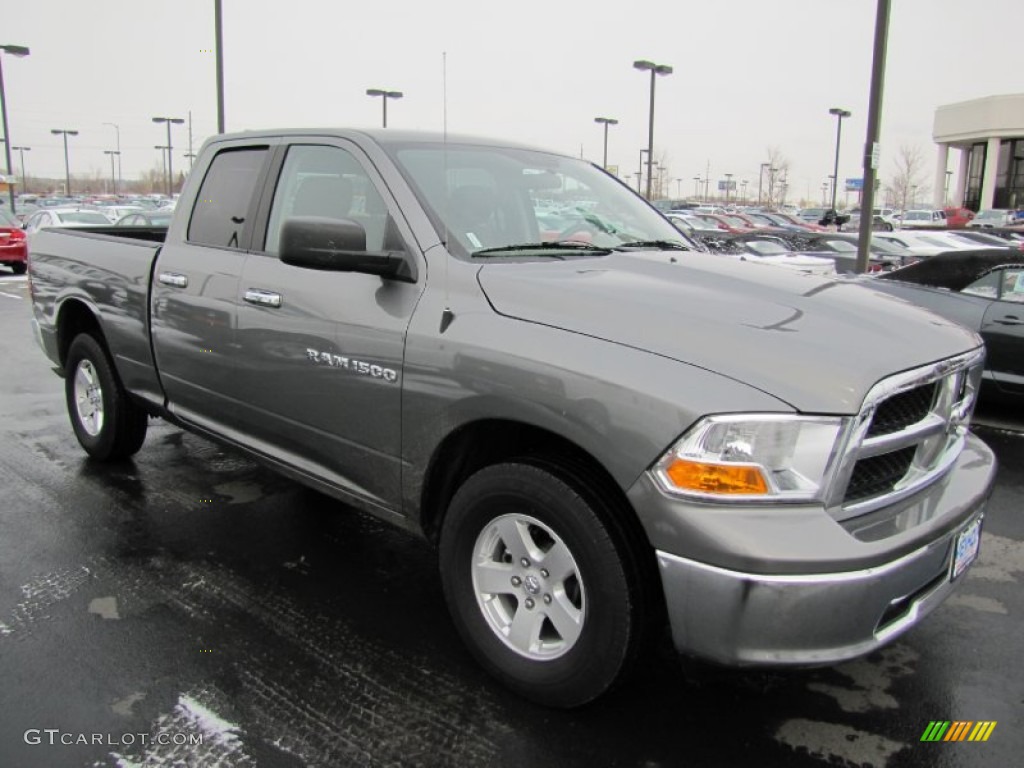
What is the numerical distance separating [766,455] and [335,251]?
1620mm

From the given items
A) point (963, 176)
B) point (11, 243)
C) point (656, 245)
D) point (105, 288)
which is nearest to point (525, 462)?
point (656, 245)

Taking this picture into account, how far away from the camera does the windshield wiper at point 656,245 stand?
3.60 meters

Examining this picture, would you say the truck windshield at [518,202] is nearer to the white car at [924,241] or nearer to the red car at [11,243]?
the white car at [924,241]

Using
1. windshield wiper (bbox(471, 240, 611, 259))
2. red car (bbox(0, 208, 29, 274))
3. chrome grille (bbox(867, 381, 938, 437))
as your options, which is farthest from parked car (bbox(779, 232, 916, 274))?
red car (bbox(0, 208, 29, 274))

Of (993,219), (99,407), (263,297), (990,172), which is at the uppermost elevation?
(990,172)

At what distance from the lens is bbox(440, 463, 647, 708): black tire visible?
7.94 ft

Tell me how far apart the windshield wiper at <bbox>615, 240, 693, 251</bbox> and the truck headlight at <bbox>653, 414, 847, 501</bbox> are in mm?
1477

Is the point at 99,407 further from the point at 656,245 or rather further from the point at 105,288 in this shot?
the point at 656,245

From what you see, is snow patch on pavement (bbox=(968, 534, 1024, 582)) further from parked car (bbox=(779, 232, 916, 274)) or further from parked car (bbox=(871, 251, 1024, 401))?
parked car (bbox=(779, 232, 916, 274))

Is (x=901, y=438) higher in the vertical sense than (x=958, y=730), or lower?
higher

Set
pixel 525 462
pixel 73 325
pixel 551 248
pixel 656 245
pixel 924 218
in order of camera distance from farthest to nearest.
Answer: pixel 924 218 → pixel 73 325 → pixel 656 245 → pixel 551 248 → pixel 525 462

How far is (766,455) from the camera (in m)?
2.21

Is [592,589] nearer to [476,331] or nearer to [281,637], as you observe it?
[476,331]

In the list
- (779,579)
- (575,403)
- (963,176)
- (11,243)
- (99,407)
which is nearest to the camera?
(779,579)
